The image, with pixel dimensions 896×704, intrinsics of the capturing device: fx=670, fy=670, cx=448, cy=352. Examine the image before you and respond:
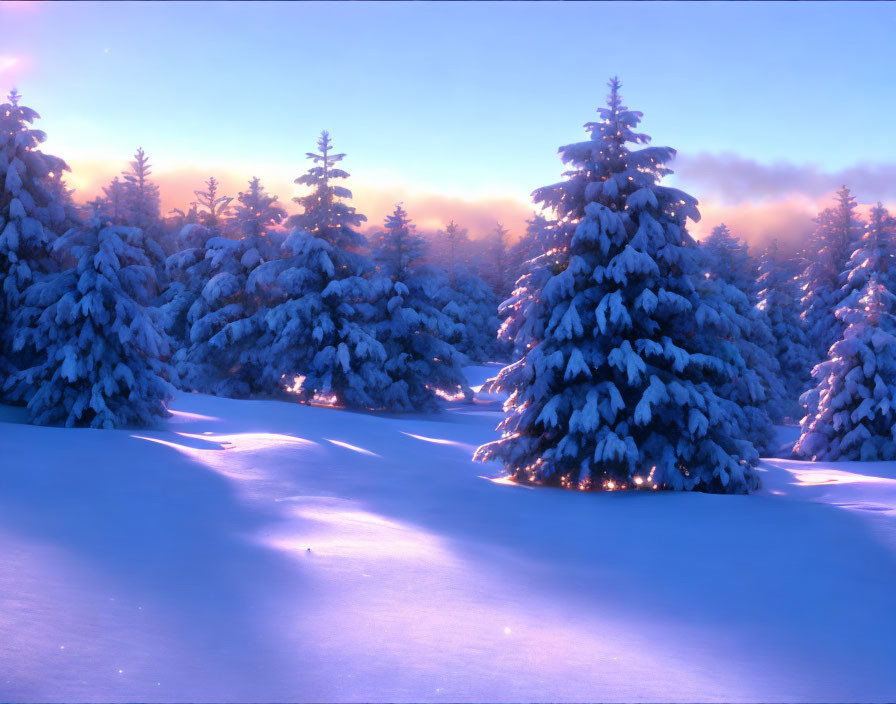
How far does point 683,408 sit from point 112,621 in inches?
353

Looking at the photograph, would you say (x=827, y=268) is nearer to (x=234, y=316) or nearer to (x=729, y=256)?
(x=729, y=256)

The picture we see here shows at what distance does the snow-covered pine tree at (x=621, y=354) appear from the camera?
10625 millimetres

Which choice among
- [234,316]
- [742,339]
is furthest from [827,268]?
[234,316]

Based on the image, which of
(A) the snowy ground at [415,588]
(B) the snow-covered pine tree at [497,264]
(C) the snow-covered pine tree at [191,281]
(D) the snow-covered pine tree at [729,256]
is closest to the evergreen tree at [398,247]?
(C) the snow-covered pine tree at [191,281]

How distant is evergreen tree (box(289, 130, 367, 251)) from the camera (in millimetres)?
25109

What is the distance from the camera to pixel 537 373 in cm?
1083

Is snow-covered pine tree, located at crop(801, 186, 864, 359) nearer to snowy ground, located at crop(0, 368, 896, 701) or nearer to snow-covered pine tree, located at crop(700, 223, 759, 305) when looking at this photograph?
snow-covered pine tree, located at crop(700, 223, 759, 305)

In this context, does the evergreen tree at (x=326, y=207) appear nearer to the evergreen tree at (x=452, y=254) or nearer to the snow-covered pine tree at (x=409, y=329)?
the snow-covered pine tree at (x=409, y=329)

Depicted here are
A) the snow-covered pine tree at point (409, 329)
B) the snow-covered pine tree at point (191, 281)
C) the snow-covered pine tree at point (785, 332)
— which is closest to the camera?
the snow-covered pine tree at point (409, 329)

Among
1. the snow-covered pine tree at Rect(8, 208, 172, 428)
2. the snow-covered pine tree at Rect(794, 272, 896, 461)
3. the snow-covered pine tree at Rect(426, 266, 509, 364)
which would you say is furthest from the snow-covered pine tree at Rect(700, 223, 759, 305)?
the snow-covered pine tree at Rect(8, 208, 172, 428)

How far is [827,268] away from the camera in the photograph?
3809 centimetres

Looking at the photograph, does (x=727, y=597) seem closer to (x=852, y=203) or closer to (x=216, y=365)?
(x=216, y=365)

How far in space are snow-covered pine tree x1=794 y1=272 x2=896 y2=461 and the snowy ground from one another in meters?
7.95

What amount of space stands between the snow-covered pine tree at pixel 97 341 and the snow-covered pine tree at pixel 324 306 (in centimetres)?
860
